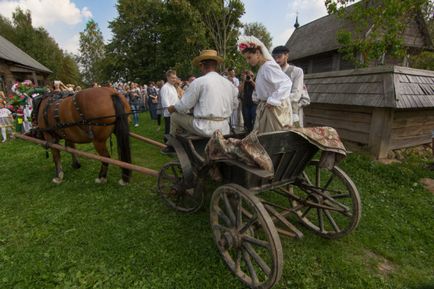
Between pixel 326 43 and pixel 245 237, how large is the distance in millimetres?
18989

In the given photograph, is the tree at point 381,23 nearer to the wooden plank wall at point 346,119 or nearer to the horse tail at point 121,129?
the wooden plank wall at point 346,119

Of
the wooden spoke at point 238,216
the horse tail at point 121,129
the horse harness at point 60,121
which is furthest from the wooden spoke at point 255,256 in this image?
the horse harness at point 60,121

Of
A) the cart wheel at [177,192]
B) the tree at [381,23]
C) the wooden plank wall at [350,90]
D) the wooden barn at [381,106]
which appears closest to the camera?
the cart wheel at [177,192]

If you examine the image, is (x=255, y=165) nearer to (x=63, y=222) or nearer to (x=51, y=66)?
(x=63, y=222)

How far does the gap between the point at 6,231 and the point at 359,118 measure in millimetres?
6548

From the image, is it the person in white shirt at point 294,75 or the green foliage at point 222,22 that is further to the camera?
the green foliage at point 222,22

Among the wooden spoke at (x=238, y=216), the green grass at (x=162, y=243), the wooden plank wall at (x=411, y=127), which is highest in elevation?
the wooden plank wall at (x=411, y=127)

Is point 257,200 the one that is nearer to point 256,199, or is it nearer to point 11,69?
point 256,199

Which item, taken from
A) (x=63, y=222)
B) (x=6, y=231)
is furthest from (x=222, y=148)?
(x=6, y=231)

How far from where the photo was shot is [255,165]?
6.41ft

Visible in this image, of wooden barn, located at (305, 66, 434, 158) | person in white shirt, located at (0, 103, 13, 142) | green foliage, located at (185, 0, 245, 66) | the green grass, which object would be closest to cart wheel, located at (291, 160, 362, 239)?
the green grass

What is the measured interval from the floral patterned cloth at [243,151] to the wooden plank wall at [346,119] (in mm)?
4290

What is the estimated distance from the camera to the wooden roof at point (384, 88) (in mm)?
4504

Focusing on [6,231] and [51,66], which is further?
[51,66]
